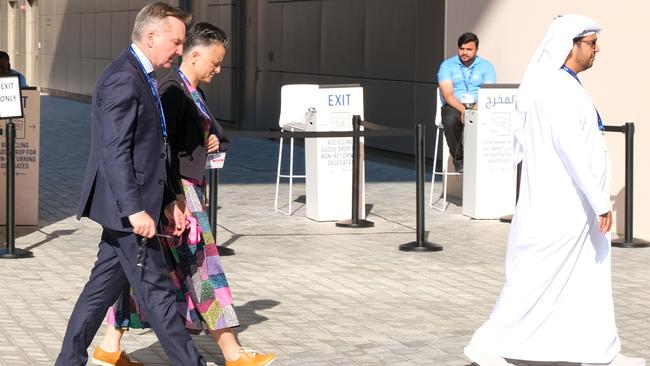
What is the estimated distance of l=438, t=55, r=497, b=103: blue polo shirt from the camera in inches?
554

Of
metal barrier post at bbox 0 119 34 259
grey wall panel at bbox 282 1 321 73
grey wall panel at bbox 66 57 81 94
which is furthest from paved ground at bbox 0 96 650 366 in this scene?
grey wall panel at bbox 66 57 81 94

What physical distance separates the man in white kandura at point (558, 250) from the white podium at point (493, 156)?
21.4 feet

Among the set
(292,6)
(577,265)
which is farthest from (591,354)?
(292,6)

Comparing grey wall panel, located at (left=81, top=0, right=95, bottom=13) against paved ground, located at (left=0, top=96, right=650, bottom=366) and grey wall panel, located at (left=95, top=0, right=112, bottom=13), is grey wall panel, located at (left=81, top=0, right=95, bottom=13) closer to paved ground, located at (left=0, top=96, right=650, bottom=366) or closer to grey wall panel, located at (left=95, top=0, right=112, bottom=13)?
grey wall panel, located at (left=95, top=0, right=112, bottom=13)

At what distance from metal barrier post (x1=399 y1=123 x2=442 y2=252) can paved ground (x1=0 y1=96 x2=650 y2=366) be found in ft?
0.47

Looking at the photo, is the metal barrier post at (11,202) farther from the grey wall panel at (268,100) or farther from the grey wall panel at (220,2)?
the grey wall panel at (220,2)

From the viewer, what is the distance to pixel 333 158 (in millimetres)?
13125

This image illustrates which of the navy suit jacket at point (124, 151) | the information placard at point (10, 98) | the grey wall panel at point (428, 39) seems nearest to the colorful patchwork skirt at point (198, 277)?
the navy suit jacket at point (124, 151)

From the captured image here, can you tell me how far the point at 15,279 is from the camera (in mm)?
9609

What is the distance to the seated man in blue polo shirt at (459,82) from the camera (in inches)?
553

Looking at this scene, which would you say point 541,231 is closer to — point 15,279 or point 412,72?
point 15,279

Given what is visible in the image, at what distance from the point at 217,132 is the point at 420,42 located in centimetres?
1274

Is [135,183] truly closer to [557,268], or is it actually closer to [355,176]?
[557,268]

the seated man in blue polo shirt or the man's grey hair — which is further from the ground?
the man's grey hair
